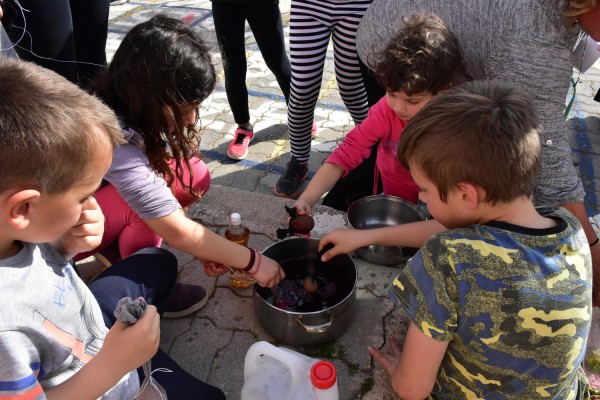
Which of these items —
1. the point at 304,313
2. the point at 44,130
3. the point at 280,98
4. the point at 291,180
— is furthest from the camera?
the point at 280,98

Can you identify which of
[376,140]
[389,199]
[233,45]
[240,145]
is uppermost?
[233,45]

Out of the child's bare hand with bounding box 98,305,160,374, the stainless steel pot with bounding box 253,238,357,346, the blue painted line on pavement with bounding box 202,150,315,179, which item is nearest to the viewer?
the child's bare hand with bounding box 98,305,160,374

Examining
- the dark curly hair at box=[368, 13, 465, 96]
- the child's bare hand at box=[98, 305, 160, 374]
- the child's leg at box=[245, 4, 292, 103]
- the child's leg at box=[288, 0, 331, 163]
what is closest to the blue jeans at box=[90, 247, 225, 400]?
the child's bare hand at box=[98, 305, 160, 374]

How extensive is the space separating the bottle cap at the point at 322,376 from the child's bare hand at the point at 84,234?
2.40ft

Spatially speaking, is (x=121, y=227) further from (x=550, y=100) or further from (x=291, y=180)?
(x=550, y=100)

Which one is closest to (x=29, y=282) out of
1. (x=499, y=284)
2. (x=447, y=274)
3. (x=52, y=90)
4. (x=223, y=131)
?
(x=52, y=90)

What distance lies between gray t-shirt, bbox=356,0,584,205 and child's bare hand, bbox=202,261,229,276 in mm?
1161

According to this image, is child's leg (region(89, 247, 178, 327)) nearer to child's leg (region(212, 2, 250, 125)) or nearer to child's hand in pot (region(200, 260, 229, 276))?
child's hand in pot (region(200, 260, 229, 276))

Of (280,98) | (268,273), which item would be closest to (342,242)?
(268,273)

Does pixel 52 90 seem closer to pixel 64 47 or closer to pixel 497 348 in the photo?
pixel 497 348

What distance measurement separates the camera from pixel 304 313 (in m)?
1.63

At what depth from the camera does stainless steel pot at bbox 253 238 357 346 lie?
1.67 m

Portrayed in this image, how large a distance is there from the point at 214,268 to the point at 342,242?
1.81 feet

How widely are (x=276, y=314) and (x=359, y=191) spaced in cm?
128
